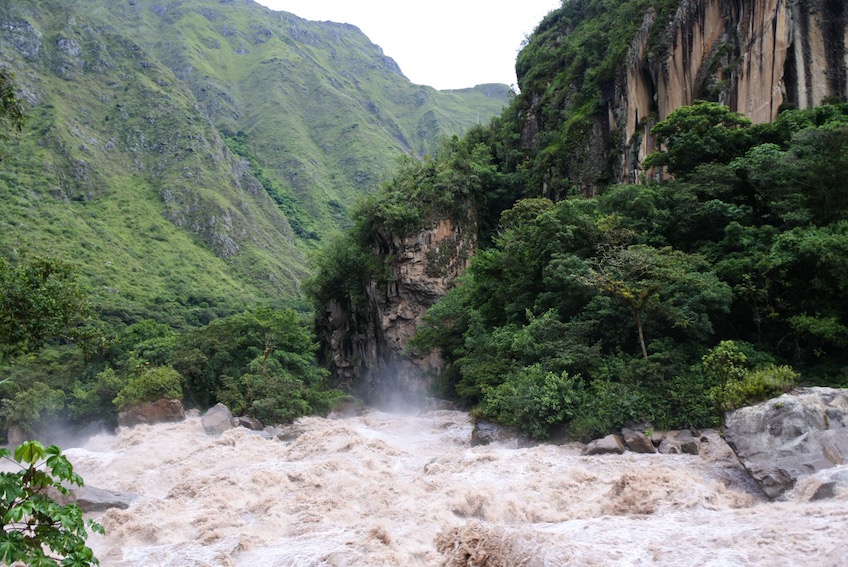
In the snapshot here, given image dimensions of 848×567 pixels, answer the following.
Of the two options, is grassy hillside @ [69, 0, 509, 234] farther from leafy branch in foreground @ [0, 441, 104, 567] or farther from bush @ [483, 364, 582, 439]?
leafy branch in foreground @ [0, 441, 104, 567]

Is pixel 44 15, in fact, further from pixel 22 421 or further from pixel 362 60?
pixel 362 60

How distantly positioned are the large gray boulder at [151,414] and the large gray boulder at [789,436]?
2398cm

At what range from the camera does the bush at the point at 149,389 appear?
27859 mm

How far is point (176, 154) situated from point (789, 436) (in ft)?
272

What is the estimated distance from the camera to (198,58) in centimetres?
12675

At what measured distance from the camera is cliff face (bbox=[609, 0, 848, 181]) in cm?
2294

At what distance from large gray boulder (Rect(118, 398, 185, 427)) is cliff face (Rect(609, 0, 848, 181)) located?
25.5 m

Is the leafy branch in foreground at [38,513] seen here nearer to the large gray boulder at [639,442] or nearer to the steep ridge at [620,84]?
the large gray boulder at [639,442]

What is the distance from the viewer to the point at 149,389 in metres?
28.0

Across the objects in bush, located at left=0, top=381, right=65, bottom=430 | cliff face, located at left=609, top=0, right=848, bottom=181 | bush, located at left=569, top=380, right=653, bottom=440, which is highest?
cliff face, located at left=609, top=0, right=848, bottom=181

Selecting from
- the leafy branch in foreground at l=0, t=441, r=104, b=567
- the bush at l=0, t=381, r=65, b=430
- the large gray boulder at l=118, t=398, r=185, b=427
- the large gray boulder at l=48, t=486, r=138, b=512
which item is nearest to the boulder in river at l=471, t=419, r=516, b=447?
the large gray boulder at l=48, t=486, r=138, b=512

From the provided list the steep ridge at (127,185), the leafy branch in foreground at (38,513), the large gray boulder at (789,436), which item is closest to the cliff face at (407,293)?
the large gray boulder at (789,436)

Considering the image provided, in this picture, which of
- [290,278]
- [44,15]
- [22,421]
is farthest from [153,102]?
[22,421]

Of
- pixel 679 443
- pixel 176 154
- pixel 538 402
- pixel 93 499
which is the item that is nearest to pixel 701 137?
pixel 538 402
